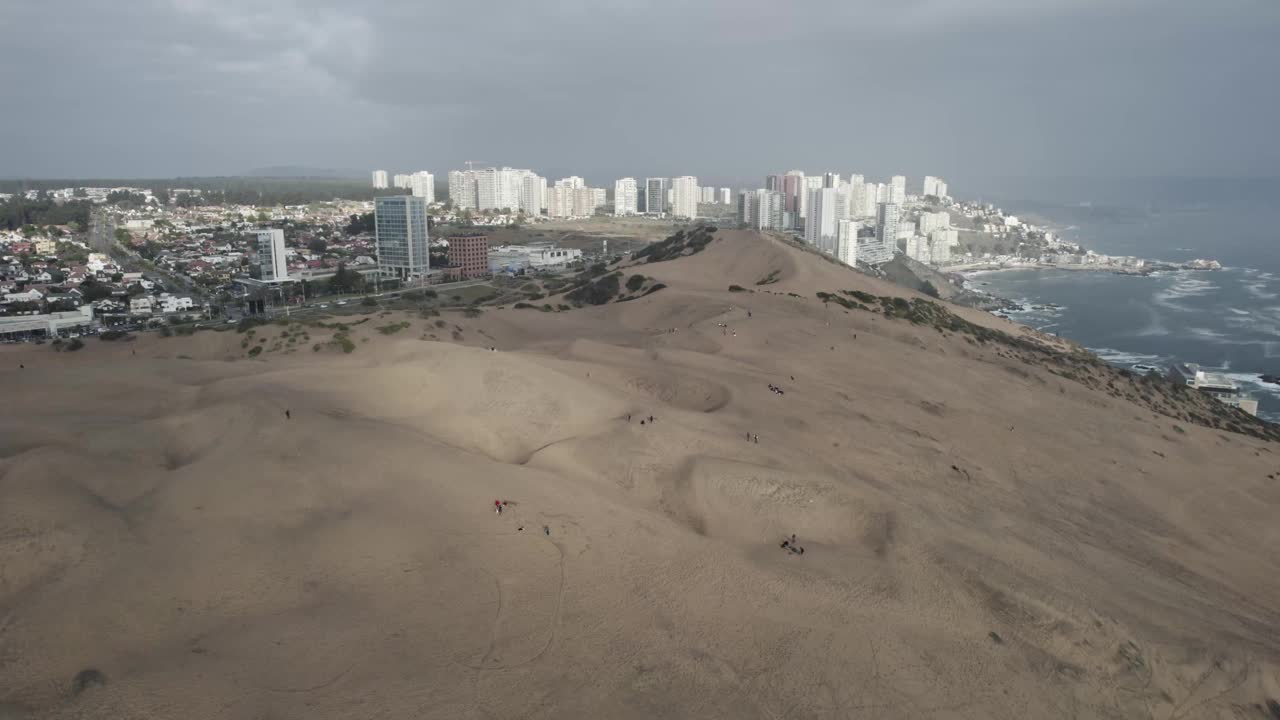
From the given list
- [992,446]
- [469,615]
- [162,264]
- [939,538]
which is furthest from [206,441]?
[162,264]

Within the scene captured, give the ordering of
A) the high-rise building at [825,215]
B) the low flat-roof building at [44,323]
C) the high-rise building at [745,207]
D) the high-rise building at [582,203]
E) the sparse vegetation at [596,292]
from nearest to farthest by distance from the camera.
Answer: the low flat-roof building at [44,323] < the sparse vegetation at [596,292] < the high-rise building at [825,215] < the high-rise building at [745,207] < the high-rise building at [582,203]

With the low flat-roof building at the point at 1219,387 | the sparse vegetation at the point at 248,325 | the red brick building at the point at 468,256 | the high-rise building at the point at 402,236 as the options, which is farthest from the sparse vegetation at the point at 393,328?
the low flat-roof building at the point at 1219,387

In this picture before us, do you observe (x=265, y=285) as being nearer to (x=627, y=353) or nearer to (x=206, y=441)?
(x=627, y=353)

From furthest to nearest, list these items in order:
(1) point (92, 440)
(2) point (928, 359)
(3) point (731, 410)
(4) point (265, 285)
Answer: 1. (4) point (265, 285)
2. (2) point (928, 359)
3. (3) point (731, 410)
4. (1) point (92, 440)

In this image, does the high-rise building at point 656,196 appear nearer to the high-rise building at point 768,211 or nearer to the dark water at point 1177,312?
the high-rise building at point 768,211

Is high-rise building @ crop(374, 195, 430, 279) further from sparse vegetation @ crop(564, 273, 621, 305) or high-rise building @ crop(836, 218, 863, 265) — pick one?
high-rise building @ crop(836, 218, 863, 265)
